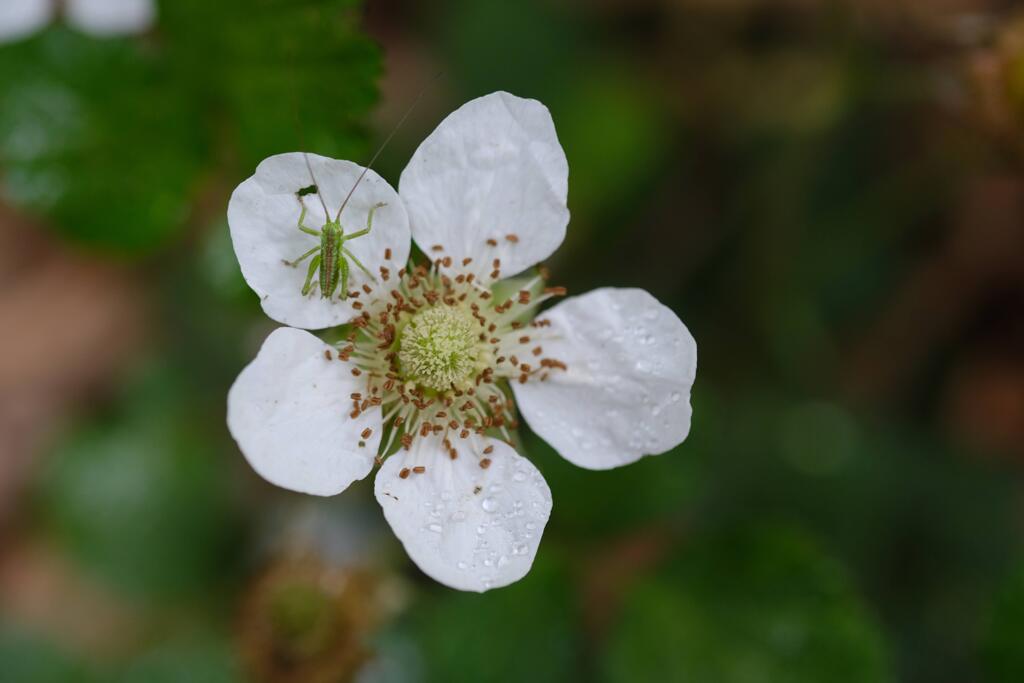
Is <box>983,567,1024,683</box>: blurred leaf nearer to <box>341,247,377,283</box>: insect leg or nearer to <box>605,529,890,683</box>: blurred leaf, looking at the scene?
<box>605,529,890,683</box>: blurred leaf

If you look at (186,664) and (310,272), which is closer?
(310,272)

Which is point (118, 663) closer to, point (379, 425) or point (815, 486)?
point (379, 425)

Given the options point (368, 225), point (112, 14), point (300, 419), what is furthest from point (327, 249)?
point (112, 14)

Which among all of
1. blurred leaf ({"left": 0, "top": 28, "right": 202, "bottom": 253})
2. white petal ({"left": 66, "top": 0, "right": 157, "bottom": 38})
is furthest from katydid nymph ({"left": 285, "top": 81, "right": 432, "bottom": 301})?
white petal ({"left": 66, "top": 0, "right": 157, "bottom": 38})

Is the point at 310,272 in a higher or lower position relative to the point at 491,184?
lower

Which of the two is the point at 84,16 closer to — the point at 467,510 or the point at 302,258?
the point at 302,258

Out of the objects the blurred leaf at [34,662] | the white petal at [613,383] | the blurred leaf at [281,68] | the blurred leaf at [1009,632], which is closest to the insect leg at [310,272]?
the blurred leaf at [281,68]
